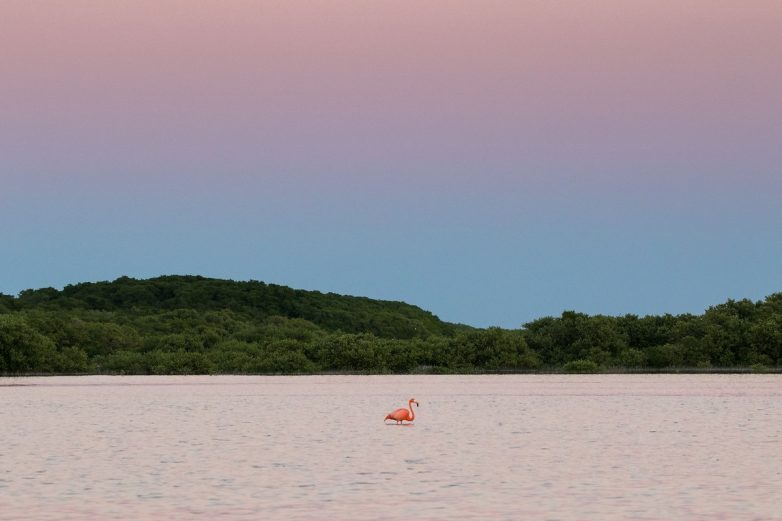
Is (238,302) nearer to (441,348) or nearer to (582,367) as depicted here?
(441,348)

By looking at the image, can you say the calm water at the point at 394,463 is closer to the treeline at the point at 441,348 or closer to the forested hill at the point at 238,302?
the treeline at the point at 441,348

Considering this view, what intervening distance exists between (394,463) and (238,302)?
5699 inches

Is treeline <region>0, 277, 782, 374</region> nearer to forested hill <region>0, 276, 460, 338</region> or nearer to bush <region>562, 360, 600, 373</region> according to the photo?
bush <region>562, 360, 600, 373</region>

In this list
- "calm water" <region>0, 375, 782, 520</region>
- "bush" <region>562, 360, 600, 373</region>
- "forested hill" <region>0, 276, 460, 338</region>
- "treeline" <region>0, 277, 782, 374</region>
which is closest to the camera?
"calm water" <region>0, 375, 782, 520</region>

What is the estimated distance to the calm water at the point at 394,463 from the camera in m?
16.7

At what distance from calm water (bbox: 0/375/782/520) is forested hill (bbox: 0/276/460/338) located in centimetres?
11092

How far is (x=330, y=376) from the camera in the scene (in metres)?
92.4

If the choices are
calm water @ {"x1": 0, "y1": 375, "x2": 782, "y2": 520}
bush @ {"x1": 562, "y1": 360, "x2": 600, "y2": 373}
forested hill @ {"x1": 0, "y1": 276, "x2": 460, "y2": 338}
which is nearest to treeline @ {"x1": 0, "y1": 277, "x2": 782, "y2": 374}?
bush @ {"x1": 562, "y1": 360, "x2": 600, "y2": 373}

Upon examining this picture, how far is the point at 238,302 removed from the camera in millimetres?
166000

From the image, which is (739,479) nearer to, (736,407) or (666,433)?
(666,433)

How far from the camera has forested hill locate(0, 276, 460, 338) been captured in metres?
156

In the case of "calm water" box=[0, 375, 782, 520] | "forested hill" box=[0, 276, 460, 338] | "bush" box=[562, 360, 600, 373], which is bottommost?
"calm water" box=[0, 375, 782, 520]

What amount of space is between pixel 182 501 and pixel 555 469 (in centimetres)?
701

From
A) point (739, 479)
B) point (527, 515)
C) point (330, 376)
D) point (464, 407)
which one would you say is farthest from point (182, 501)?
point (330, 376)
